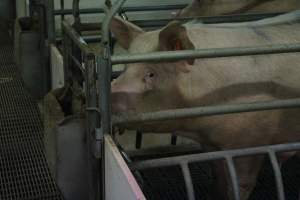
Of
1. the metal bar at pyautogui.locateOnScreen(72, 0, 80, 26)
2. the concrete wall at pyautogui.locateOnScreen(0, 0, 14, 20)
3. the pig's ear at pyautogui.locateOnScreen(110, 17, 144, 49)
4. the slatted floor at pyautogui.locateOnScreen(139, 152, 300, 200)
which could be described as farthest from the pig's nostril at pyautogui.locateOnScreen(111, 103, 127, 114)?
the concrete wall at pyautogui.locateOnScreen(0, 0, 14, 20)

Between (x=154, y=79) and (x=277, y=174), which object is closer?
(x=277, y=174)

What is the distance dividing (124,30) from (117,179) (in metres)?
0.76

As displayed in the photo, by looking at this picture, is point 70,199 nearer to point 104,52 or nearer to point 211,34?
point 104,52

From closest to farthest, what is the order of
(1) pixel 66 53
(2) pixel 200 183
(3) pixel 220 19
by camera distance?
1. (1) pixel 66 53
2. (3) pixel 220 19
3. (2) pixel 200 183

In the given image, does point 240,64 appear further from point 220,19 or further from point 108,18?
point 108,18

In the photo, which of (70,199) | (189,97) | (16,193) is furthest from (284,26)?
(16,193)

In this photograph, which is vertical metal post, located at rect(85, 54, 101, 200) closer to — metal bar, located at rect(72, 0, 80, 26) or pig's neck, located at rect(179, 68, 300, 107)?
pig's neck, located at rect(179, 68, 300, 107)

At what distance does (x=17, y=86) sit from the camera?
3492 mm

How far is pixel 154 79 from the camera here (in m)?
1.96

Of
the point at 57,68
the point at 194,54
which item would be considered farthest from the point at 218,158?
the point at 57,68

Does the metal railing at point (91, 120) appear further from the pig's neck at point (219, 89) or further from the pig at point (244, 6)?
the pig at point (244, 6)

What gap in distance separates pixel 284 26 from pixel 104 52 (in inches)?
39.1

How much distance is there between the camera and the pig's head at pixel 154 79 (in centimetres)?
186

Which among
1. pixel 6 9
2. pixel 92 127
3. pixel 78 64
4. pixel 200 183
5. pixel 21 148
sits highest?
pixel 78 64
